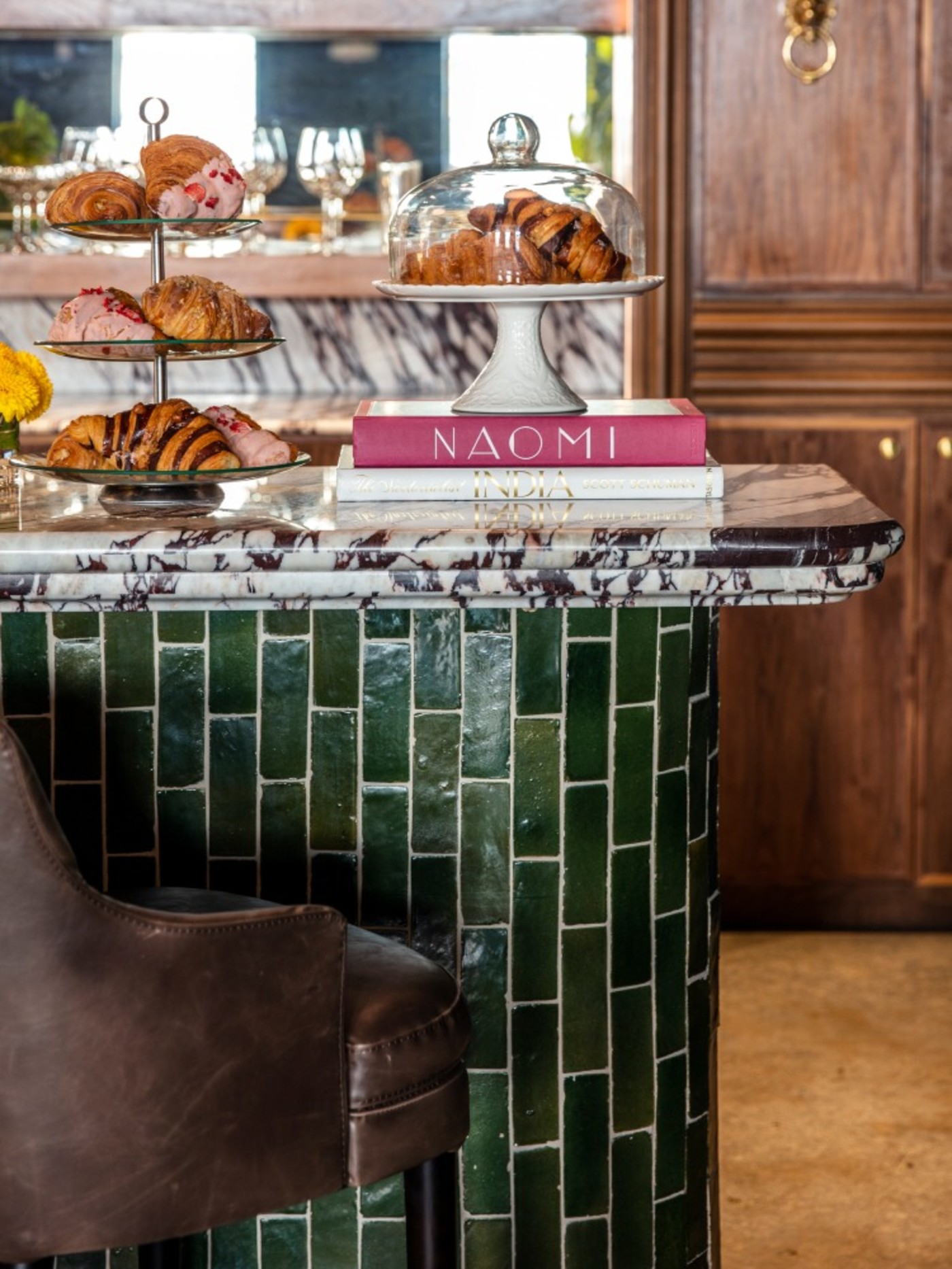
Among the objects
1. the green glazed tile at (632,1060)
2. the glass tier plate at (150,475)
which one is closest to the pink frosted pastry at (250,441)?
the glass tier plate at (150,475)

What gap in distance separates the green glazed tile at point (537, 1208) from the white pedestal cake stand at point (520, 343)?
0.65m

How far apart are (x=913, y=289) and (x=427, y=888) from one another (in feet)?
6.07

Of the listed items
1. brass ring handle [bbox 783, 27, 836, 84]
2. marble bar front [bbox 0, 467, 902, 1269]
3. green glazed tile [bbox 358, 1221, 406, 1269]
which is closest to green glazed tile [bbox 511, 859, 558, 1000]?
marble bar front [bbox 0, 467, 902, 1269]

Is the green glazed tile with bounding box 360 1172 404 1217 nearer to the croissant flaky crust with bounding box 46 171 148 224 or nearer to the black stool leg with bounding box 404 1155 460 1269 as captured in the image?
the black stool leg with bounding box 404 1155 460 1269

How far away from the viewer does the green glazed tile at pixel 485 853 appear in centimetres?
146

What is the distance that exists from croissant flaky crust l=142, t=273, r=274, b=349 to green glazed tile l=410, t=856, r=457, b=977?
18.8 inches

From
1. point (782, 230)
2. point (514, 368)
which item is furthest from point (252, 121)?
point (514, 368)

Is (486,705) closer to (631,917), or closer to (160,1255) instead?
(631,917)

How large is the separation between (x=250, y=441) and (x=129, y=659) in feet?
0.70

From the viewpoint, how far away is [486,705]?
1442mm

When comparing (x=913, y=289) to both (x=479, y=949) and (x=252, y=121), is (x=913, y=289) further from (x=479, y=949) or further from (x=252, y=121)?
(x=479, y=949)

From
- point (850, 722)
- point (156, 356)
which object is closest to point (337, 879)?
point (156, 356)

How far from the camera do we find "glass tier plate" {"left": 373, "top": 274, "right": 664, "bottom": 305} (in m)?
1.47

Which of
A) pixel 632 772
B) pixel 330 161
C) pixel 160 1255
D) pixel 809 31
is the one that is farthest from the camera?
pixel 330 161
